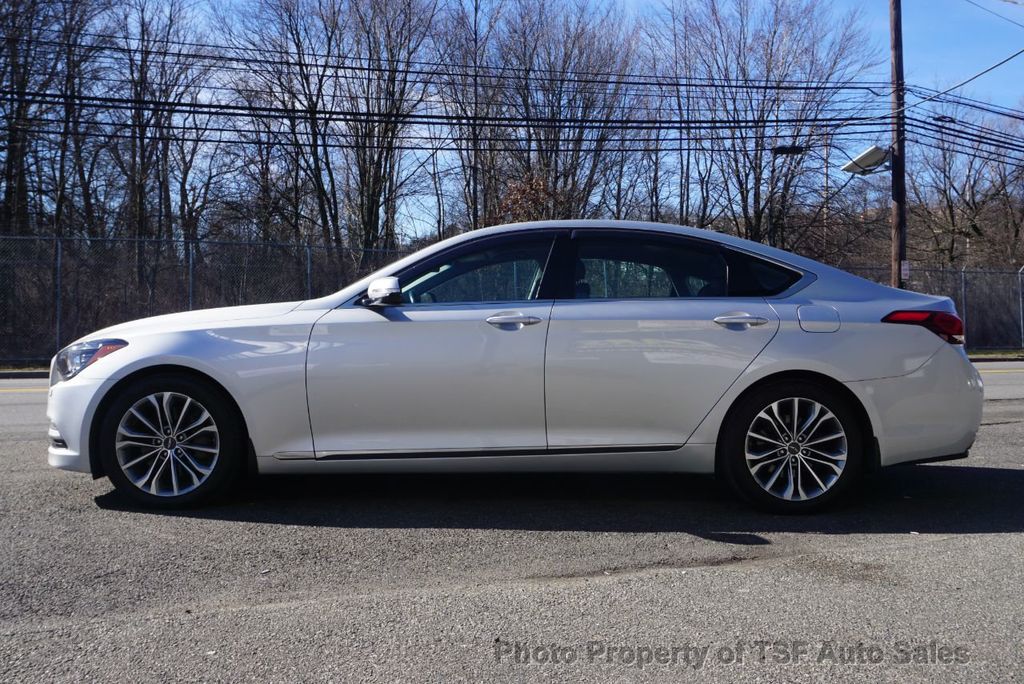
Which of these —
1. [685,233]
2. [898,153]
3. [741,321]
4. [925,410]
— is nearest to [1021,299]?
[898,153]

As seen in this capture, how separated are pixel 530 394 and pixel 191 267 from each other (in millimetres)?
16119

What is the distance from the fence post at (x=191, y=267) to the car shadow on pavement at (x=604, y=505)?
47.4 ft

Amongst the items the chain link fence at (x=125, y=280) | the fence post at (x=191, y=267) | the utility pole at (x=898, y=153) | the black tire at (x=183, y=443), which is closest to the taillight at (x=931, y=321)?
the black tire at (x=183, y=443)

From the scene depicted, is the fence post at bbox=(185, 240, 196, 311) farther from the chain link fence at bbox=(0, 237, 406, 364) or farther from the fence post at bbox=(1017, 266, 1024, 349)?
the fence post at bbox=(1017, 266, 1024, 349)

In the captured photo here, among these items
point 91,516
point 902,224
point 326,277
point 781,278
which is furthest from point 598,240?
point 902,224

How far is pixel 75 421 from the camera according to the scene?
4715 millimetres

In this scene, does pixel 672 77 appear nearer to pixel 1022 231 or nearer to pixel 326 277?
pixel 326 277

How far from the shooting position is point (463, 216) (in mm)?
29422

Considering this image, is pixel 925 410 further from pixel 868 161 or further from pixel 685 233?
pixel 868 161

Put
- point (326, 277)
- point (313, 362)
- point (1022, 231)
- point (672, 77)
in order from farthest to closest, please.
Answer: point (1022, 231)
point (672, 77)
point (326, 277)
point (313, 362)

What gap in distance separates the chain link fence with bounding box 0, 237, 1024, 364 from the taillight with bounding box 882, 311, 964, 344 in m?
16.1

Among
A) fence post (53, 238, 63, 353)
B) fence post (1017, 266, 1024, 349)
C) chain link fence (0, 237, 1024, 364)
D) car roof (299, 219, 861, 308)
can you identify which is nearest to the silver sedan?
car roof (299, 219, 861, 308)

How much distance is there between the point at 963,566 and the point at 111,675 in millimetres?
3475

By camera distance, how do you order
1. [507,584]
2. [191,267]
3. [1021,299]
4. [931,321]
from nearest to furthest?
[507,584] < [931,321] < [191,267] < [1021,299]
